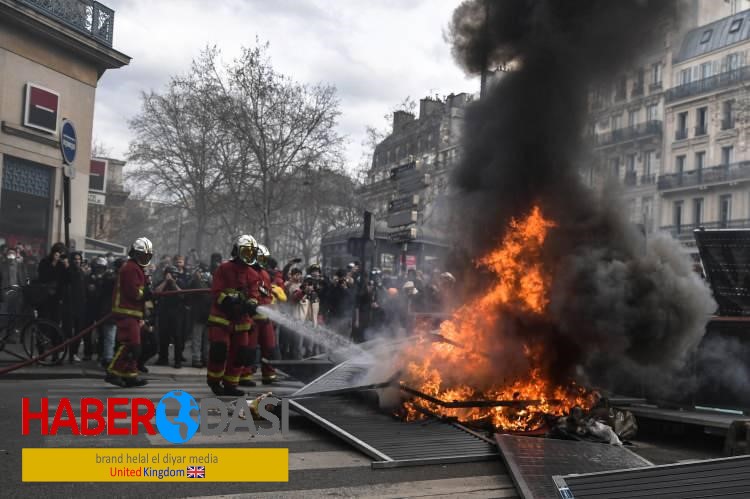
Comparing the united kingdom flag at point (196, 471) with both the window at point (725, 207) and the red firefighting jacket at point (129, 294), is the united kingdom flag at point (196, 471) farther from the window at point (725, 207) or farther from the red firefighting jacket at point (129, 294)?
the window at point (725, 207)

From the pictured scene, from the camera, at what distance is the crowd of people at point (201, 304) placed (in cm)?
944

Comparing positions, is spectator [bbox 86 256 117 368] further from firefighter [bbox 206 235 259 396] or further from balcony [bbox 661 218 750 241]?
balcony [bbox 661 218 750 241]

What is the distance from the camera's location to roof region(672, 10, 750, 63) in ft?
128

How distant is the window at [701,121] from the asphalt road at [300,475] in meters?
40.2

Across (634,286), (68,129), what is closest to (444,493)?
(634,286)

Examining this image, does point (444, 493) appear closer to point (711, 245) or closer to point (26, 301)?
point (711, 245)

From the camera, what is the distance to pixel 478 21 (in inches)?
355

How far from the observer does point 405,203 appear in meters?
14.2

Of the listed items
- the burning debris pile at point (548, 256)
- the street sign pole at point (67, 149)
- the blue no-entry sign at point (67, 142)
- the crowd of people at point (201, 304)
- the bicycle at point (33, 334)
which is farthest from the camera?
the bicycle at point (33, 334)

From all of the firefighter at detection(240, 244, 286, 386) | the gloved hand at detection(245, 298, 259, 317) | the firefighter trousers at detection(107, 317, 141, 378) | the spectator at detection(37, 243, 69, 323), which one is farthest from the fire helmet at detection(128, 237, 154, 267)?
the spectator at detection(37, 243, 69, 323)

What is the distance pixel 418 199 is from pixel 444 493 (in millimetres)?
9344

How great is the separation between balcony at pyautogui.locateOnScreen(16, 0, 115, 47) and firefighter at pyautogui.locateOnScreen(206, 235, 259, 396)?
38.5 feet

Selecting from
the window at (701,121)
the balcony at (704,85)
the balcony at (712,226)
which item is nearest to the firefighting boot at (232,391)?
the balcony at (712,226)

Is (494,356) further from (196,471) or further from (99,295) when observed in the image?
(99,295)
